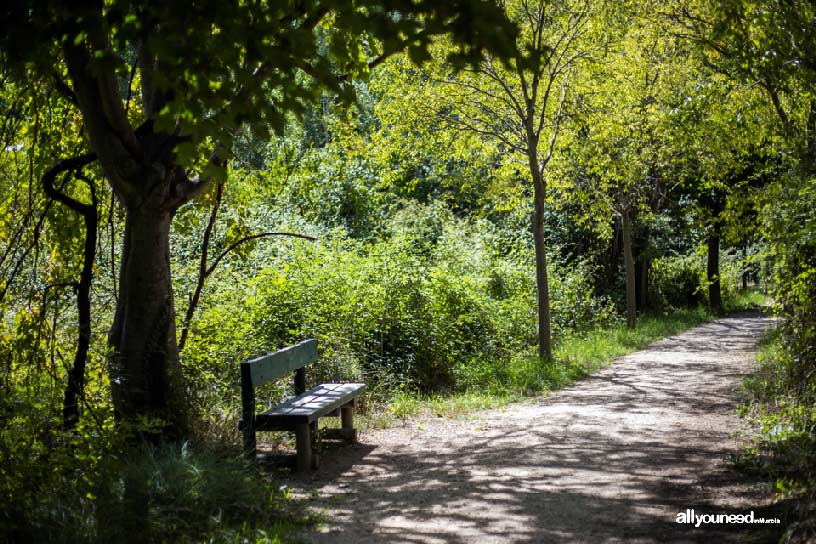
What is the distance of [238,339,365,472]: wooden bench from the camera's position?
6.80 m

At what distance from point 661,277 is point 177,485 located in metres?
22.0

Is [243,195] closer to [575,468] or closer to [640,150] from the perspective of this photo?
[575,468]

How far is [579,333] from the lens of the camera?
17.5 meters

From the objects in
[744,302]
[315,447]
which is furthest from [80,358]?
[744,302]

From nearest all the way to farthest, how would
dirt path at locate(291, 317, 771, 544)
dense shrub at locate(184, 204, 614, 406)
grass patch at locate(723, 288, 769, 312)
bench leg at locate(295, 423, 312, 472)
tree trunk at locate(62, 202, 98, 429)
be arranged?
1. dirt path at locate(291, 317, 771, 544)
2. tree trunk at locate(62, 202, 98, 429)
3. bench leg at locate(295, 423, 312, 472)
4. dense shrub at locate(184, 204, 614, 406)
5. grass patch at locate(723, 288, 769, 312)

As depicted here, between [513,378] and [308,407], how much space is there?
5024mm

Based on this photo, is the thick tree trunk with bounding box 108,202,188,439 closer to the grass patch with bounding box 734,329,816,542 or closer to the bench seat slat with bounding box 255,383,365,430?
the bench seat slat with bounding box 255,383,365,430

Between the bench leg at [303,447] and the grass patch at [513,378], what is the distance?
2.11 meters

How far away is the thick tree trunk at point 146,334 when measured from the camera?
22.0ft

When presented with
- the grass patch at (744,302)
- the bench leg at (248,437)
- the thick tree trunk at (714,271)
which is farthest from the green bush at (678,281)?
the bench leg at (248,437)

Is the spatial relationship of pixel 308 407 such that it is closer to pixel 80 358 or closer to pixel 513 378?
pixel 80 358

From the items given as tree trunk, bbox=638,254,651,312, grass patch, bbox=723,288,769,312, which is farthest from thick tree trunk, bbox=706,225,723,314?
tree trunk, bbox=638,254,651,312

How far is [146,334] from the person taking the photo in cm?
677

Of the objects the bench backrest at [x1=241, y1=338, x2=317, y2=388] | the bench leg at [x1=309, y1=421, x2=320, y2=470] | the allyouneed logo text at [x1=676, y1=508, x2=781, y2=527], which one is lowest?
the allyouneed logo text at [x1=676, y1=508, x2=781, y2=527]
